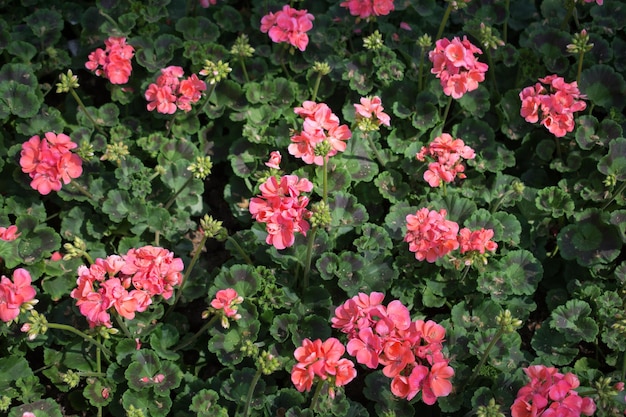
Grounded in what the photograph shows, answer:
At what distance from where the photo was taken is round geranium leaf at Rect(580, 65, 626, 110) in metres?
4.56

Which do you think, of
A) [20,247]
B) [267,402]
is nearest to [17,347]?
[20,247]

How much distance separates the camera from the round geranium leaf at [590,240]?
400cm

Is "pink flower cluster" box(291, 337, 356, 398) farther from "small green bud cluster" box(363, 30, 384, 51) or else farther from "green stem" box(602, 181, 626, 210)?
"small green bud cluster" box(363, 30, 384, 51)

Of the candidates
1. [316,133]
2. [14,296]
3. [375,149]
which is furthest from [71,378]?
[375,149]

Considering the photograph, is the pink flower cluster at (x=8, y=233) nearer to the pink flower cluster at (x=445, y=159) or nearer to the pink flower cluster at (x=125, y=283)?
the pink flower cluster at (x=125, y=283)

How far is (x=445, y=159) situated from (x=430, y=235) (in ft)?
1.73

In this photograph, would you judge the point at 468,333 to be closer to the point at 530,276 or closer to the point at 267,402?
the point at 530,276

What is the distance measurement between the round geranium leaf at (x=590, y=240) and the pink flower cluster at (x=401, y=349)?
120 cm

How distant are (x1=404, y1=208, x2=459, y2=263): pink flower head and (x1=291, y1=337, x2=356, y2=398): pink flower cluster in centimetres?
79

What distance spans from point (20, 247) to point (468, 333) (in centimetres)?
246

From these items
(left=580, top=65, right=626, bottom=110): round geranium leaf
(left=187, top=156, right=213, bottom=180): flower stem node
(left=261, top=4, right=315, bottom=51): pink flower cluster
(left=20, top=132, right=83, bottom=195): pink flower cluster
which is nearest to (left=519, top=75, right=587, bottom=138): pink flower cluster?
(left=580, top=65, right=626, bottom=110): round geranium leaf

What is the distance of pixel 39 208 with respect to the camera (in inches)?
169

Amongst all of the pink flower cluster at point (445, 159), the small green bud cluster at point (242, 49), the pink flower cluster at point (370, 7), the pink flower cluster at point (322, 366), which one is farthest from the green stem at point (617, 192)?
the small green bud cluster at point (242, 49)

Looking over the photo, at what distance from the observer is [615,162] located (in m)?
4.17
